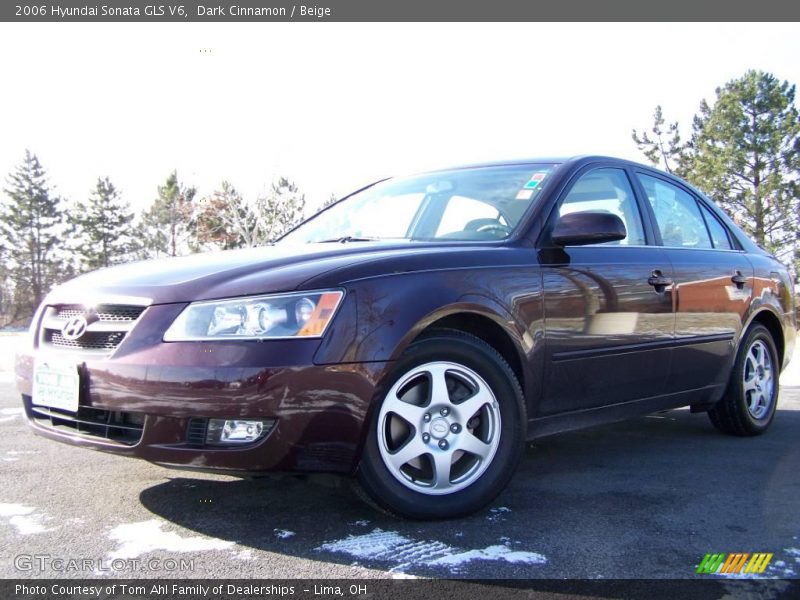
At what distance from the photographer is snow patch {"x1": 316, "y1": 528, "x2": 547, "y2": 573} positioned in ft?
7.98

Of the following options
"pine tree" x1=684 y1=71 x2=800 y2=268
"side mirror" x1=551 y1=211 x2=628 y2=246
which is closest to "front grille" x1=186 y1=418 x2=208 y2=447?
"side mirror" x1=551 y1=211 x2=628 y2=246

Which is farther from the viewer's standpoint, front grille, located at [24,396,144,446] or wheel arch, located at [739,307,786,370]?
wheel arch, located at [739,307,786,370]

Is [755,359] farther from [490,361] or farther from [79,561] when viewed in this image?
[79,561]

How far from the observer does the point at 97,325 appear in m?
2.87

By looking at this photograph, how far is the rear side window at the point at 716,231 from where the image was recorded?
190 inches

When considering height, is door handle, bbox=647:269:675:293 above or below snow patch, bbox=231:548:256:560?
above

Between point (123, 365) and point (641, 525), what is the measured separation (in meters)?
2.02

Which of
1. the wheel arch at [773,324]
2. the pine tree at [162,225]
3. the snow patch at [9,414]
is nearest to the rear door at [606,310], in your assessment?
the wheel arch at [773,324]

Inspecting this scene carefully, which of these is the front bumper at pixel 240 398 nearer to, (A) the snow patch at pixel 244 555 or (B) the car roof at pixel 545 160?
(A) the snow patch at pixel 244 555

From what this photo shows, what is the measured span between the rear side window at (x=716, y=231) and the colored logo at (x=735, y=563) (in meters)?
2.65

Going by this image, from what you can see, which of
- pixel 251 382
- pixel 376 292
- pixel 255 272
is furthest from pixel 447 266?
pixel 251 382

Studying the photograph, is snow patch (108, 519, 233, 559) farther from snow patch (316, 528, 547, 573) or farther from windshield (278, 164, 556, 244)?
windshield (278, 164, 556, 244)

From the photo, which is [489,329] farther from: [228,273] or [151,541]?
[151,541]

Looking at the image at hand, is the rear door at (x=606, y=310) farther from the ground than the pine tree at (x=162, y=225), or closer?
closer
